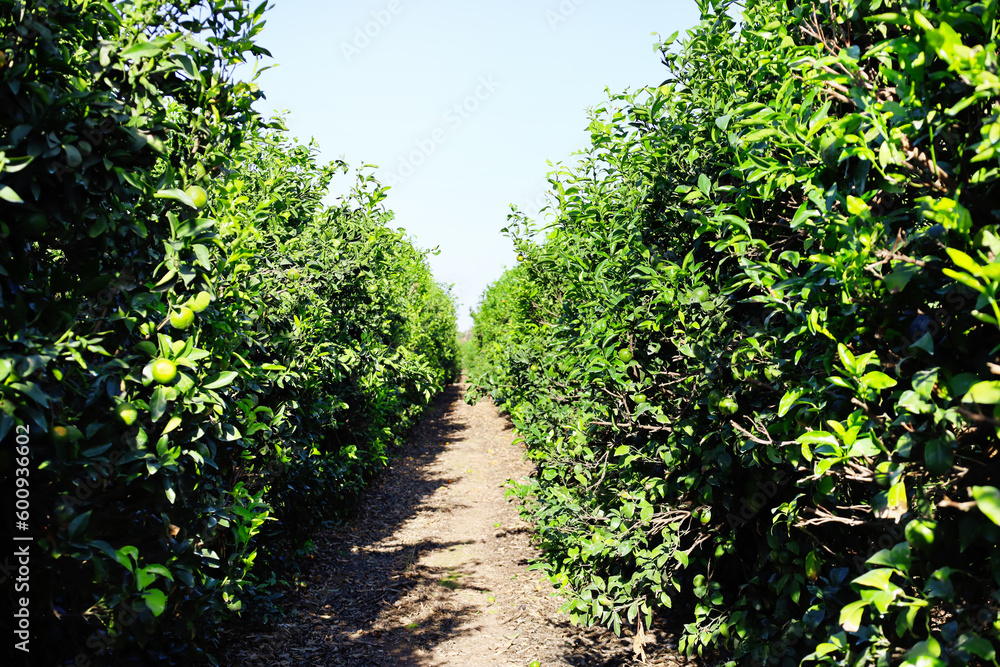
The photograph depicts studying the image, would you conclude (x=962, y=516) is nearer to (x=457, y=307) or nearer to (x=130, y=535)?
(x=130, y=535)

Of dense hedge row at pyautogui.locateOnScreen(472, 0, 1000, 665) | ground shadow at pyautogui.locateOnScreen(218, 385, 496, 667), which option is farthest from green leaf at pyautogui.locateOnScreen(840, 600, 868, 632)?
ground shadow at pyautogui.locateOnScreen(218, 385, 496, 667)

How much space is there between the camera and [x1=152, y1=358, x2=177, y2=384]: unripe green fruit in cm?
211

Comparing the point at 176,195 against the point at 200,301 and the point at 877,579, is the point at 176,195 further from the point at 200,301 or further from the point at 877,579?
the point at 877,579

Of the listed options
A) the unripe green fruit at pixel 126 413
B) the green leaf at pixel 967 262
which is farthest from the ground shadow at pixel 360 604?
the green leaf at pixel 967 262

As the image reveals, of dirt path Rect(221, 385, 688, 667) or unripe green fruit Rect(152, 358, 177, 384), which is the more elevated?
unripe green fruit Rect(152, 358, 177, 384)

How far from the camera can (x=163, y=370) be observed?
211 centimetres

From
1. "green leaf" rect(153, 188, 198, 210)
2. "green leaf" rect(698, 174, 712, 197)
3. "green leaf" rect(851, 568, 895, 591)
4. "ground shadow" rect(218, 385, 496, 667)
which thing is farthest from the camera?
"ground shadow" rect(218, 385, 496, 667)

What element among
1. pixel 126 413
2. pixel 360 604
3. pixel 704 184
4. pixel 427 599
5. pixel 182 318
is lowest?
pixel 427 599

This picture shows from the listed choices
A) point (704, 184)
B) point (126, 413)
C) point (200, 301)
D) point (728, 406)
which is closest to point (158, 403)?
point (126, 413)

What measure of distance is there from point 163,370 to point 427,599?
13.4 feet

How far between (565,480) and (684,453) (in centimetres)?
187

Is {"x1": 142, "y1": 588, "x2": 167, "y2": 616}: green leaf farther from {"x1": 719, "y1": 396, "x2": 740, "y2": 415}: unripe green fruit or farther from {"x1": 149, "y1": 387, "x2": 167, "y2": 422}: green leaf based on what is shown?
{"x1": 719, "y1": 396, "x2": 740, "y2": 415}: unripe green fruit

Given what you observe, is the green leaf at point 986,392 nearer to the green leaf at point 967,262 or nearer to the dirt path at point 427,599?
the green leaf at point 967,262

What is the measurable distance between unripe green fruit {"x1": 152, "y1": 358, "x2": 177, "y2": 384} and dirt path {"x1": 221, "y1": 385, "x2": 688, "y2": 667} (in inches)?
112
